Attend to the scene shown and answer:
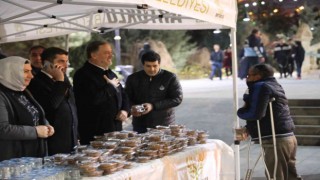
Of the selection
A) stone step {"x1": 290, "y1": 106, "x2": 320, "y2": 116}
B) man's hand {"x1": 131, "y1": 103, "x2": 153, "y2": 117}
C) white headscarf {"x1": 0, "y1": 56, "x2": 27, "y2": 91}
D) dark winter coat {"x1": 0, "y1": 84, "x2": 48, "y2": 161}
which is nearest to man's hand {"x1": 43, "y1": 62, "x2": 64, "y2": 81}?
dark winter coat {"x1": 0, "y1": 84, "x2": 48, "y2": 161}

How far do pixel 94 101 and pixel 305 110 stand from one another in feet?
22.2

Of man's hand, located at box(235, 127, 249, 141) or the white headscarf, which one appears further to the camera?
man's hand, located at box(235, 127, 249, 141)

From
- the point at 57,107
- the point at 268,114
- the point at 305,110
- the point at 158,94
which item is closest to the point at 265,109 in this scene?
the point at 268,114

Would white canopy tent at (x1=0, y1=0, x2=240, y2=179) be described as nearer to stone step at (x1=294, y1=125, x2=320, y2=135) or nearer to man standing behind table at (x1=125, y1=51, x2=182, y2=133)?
man standing behind table at (x1=125, y1=51, x2=182, y2=133)

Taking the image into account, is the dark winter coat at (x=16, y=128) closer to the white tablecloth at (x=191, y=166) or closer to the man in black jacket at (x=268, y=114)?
the white tablecloth at (x=191, y=166)

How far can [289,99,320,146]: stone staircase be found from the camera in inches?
374

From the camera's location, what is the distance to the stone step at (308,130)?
9594 mm

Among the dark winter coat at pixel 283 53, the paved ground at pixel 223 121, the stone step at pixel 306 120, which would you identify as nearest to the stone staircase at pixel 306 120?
the stone step at pixel 306 120

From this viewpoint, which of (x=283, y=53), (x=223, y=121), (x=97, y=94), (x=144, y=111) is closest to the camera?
(x=97, y=94)

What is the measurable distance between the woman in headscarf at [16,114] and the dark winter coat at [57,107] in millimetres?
289

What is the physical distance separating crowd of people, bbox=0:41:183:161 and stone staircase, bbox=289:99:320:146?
4.59 meters

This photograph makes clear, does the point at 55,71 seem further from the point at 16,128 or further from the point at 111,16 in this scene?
the point at 111,16

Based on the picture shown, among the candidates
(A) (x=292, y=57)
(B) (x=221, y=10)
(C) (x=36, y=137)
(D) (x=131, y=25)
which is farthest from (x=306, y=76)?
(C) (x=36, y=137)

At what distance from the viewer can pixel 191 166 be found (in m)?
4.47
